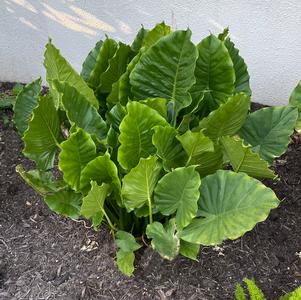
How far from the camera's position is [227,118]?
1.94m

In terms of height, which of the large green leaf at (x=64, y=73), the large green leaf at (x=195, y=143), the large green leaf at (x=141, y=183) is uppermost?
the large green leaf at (x=195, y=143)

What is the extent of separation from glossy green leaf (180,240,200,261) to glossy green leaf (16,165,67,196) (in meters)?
0.58

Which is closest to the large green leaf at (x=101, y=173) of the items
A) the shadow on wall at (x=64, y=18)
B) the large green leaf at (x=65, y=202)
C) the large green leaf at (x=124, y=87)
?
the large green leaf at (x=65, y=202)

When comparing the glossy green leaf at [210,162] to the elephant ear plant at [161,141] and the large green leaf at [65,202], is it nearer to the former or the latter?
the elephant ear plant at [161,141]

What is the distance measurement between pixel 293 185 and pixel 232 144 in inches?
43.5

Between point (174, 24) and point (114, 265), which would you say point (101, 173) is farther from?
point (174, 24)

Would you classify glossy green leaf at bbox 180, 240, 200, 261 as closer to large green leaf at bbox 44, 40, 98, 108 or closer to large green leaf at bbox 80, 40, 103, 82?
large green leaf at bbox 44, 40, 98, 108

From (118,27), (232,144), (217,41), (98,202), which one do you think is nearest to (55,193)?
(98,202)

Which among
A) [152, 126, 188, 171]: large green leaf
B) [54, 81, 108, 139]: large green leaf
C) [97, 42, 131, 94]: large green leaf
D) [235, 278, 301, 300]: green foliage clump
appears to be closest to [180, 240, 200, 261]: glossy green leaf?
[235, 278, 301, 300]: green foliage clump

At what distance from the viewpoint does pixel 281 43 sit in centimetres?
320

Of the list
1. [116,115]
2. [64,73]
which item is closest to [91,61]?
[64,73]

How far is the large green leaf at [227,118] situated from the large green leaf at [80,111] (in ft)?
1.44

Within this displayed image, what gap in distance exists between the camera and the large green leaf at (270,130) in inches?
82.5

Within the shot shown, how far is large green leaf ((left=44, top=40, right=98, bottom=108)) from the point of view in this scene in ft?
6.88
